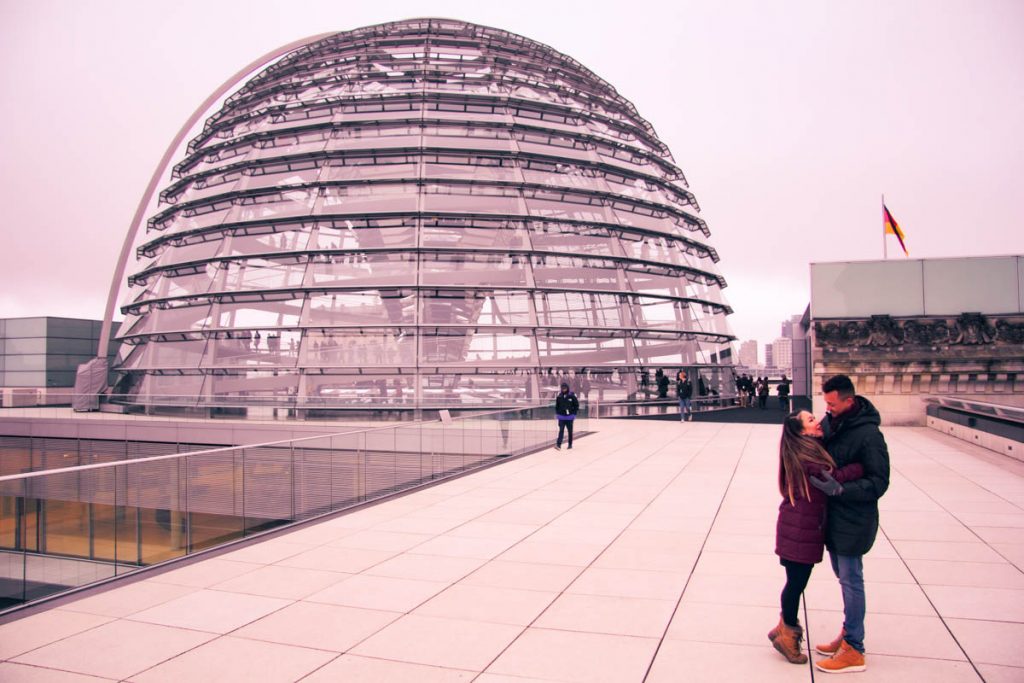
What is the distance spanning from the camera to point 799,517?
529 centimetres

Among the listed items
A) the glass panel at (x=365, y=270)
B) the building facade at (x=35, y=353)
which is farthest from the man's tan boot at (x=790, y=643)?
the building facade at (x=35, y=353)

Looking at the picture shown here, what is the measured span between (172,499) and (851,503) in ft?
23.6

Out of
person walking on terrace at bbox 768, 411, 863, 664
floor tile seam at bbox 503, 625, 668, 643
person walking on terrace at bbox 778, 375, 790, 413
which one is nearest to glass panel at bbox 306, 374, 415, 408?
person walking on terrace at bbox 778, 375, 790, 413

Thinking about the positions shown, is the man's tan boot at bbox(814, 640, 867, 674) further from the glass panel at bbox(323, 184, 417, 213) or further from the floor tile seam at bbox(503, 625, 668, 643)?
the glass panel at bbox(323, 184, 417, 213)

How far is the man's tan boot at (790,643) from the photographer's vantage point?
511 cm

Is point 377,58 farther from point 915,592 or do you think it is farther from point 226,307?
point 915,592

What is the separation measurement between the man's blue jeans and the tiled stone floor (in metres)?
0.24

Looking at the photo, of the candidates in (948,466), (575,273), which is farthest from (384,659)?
(575,273)

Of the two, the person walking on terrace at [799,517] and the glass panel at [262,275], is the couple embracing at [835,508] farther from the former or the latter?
the glass panel at [262,275]

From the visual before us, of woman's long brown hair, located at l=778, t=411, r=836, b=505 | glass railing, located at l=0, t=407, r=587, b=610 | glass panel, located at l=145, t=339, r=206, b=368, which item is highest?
glass panel, located at l=145, t=339, r=206, b=368

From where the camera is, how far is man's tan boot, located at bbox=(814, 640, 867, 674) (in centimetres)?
499

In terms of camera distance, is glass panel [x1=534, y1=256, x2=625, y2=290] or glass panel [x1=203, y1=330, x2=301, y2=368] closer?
glass panel [x1=203, y1=330, x2=301, y2=368]

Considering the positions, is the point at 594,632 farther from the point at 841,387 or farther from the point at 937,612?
the point at 937,612

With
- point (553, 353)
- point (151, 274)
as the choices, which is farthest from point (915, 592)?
point (151, 274)
